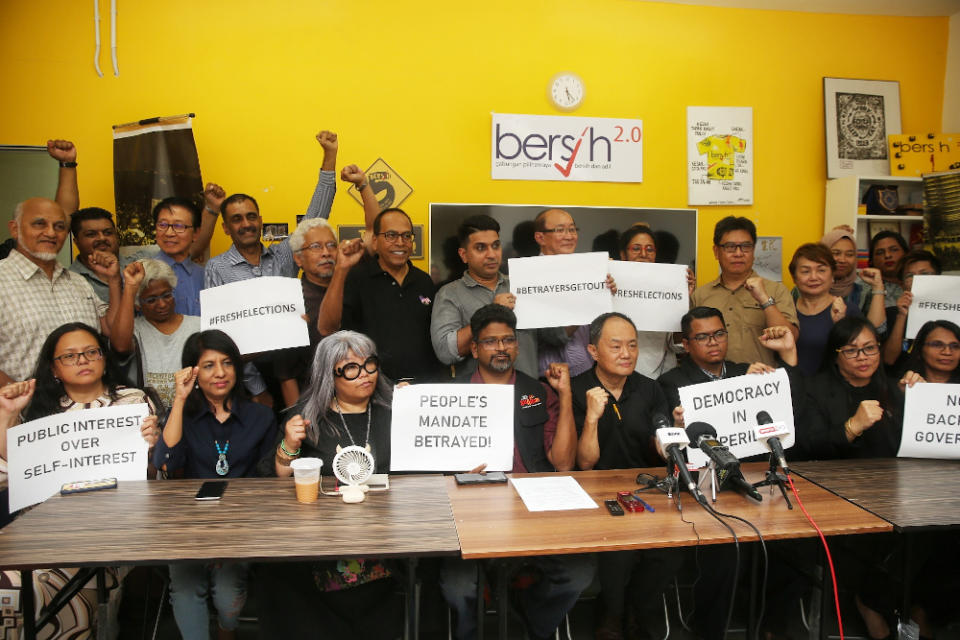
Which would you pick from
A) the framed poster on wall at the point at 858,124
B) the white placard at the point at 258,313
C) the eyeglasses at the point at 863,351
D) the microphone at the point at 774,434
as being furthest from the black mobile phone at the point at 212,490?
the framed poster on wall at the point at 858,124

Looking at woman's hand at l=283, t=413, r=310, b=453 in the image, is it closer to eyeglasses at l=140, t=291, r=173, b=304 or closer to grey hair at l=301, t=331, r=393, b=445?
grey hair at l=301, t=331, r=393, b=445

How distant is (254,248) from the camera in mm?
3961

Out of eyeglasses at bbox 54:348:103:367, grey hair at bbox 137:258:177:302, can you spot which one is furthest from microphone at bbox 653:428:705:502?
grey hair at bbox 137:258:177:302

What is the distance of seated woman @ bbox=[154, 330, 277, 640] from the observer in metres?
2.71

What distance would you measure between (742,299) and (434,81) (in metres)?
2.88

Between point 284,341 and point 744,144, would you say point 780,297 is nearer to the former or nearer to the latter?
point 744,144

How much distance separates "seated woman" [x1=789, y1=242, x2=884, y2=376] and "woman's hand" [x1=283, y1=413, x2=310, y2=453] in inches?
114

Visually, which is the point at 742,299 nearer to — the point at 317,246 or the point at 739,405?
the point at 739,405

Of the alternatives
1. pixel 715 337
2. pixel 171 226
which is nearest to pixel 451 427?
pixel 715 337

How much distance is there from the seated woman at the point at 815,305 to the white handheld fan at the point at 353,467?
2.68 meters

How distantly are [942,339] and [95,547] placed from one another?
3.94 m

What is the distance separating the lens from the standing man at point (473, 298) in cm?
357

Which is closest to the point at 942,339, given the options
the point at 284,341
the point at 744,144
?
the point at 744,144

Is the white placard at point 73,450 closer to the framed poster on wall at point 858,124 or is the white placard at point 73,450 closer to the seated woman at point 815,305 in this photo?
the seated woman at point 815,305
